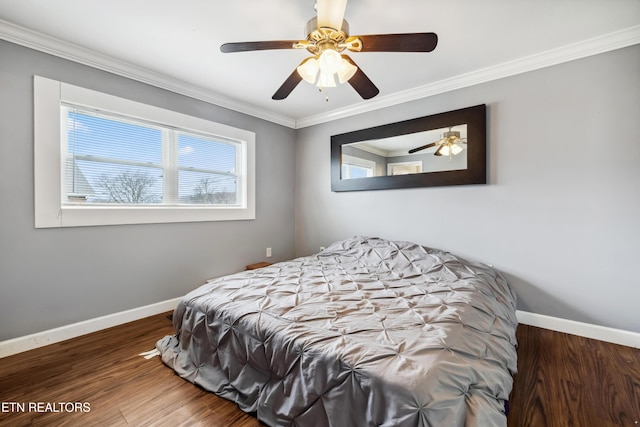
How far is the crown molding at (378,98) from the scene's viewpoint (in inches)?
81.6

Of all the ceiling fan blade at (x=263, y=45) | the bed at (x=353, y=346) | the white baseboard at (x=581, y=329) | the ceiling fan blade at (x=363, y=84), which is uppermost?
the ceiling fan blade at (x=263, y=45)

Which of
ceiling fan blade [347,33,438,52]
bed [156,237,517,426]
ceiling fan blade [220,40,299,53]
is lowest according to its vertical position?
bed [156,237,517,426]

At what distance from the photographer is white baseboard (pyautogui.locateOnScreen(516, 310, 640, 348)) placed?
212 cm

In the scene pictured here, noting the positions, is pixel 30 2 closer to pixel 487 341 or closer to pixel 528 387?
pixel 487 341

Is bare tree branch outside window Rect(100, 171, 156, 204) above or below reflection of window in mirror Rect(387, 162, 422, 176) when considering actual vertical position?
below

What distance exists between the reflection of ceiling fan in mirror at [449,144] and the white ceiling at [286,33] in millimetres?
490

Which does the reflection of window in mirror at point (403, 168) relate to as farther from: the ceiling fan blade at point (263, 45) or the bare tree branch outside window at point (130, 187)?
the bare tree branch outside window at point (130, 187)

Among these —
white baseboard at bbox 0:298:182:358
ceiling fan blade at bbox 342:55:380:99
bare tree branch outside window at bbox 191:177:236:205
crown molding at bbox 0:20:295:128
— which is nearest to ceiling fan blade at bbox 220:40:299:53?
ceiling fan blade at bbox 342:55:380:99

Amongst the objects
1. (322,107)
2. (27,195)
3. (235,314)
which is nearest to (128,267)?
(27,195)

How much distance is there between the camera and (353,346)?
3.97 ft

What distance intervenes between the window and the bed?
126cm

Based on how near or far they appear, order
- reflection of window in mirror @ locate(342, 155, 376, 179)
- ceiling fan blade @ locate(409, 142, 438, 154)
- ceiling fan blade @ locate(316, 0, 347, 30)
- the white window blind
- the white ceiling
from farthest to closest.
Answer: reflection of window in mirror @ locate(342, 155, 376, 179) → ceiling fan blade @ locate(409, 142, 438, 154) → the white window blind → the white ceiling → ceiling fan blade @ locate(316, 0, 347, 30)

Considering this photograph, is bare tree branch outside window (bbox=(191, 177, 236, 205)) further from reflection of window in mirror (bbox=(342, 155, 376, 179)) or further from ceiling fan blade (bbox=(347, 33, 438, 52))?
ceiling fan blade (bbox=(347, 33, 438, 52))
